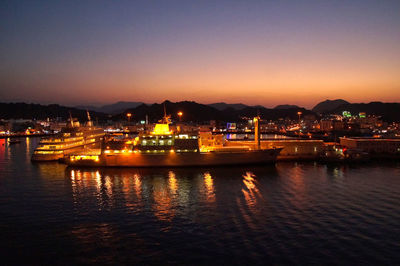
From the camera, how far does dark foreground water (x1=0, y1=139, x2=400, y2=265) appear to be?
1100 centimetres

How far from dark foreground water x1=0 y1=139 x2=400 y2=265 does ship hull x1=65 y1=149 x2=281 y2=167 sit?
186 inches

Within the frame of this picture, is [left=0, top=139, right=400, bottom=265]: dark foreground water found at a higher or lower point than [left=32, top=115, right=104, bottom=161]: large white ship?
lower

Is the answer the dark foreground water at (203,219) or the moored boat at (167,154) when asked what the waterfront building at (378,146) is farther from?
the moored boat at (167,154)

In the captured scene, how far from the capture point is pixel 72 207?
54.7 feet

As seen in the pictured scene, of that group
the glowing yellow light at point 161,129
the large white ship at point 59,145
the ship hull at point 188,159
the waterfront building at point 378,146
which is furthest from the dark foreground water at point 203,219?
the waterfront building at point 378,146

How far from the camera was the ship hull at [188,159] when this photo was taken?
2972cm

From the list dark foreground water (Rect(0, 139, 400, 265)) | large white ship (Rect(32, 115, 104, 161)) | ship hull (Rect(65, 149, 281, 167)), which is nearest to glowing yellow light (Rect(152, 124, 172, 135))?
ship hull (Rect(65, 149, 281, 167))

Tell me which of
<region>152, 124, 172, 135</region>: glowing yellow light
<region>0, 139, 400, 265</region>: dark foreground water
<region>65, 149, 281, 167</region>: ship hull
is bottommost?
<region>0, 139, 400, 265</region>: dark foreground water

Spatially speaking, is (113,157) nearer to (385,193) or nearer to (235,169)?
(235,169)

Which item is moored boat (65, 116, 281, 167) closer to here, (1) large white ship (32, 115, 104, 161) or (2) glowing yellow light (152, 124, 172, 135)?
(2) glowing yellow light (152, 124, 172, 135)

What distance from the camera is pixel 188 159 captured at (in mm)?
29766

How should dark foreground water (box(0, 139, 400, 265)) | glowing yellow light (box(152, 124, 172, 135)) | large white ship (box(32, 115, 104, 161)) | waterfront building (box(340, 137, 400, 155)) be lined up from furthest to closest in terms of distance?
waterfront building (box(340, 137, 400, 155))
large white ship (box(32, 115, 104, 161))
glowing yellow light (box(152, 124, 172, 135))
dark foreground water (box(0, 139, 400, 265))

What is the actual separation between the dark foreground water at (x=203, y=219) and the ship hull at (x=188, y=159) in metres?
4.73

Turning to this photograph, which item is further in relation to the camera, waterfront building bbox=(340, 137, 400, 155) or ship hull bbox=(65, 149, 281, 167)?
waterfront building bbox=(340, 137, 400, 155)
